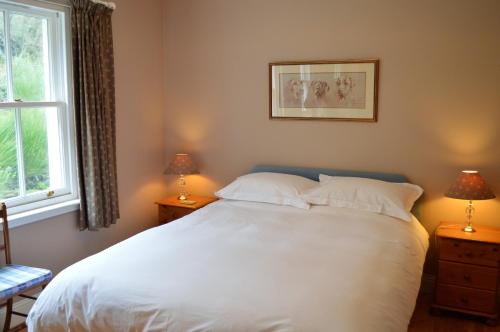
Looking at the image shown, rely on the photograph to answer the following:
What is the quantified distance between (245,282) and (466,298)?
181 centimetres

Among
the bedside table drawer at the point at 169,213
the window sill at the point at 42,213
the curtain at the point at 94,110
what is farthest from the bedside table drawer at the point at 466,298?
the window sill at the point at 42,213

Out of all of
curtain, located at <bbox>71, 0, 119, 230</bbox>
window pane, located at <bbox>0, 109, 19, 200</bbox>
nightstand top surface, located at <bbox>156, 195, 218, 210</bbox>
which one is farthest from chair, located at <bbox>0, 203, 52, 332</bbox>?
nightstand top surface, located at <bbox>156, 195, 218, 210</bbox>

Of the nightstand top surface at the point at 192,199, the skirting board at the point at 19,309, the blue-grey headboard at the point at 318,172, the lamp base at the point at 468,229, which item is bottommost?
the skirting board at the point at 19,309

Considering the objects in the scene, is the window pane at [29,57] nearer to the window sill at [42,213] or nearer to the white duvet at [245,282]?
the window sill at [42,213]

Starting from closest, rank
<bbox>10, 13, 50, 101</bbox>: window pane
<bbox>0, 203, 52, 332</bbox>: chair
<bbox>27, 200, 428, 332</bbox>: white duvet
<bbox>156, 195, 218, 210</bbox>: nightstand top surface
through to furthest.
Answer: <bbox>27, 200, 428, 332</bbox>: white duvet → <bbox>0, 203, 52, 332</bbox>: chair → <bbox>10, 13, 50, 101</bbox>: window pane → <bbox>156, 195, 218, 210</bbox>: nightstand top surface

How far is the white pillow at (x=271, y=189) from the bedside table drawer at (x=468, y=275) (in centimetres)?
103

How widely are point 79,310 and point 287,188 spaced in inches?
71.6

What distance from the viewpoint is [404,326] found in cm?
208

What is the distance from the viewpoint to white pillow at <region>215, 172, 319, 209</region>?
137 inches

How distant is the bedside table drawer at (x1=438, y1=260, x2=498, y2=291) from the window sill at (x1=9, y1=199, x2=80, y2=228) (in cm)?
268

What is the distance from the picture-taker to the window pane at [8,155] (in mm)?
3025

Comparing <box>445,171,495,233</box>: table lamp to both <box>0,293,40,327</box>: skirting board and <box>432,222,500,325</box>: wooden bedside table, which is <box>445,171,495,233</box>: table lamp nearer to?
<box>432,222,500,325</box>: wooden bedside table

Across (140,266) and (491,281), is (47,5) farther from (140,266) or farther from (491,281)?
(491,281)

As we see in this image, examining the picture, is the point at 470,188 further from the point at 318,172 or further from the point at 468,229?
the point at 318,172
